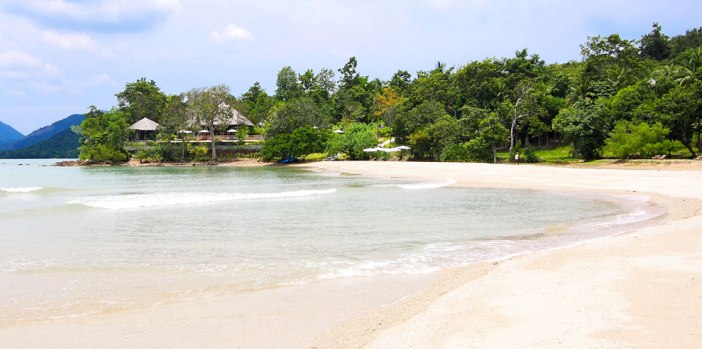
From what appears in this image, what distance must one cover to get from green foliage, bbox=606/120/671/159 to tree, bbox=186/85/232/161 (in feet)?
180

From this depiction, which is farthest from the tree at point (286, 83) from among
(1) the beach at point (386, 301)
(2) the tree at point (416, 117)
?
(1) the beach at point (386, 301)

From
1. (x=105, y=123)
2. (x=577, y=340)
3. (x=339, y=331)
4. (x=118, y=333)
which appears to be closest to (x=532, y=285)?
(x=577, y=340)

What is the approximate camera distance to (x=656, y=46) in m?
84.8

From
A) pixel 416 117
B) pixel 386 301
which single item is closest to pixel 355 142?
pixel 416 117

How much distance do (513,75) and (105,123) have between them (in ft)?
214

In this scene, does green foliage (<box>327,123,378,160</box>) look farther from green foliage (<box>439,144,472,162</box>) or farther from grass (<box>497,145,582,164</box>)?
grass (<box>497,145,582,164</box>)

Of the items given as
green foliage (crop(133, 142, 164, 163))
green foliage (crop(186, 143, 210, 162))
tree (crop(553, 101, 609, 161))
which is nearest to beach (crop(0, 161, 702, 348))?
tree (crop(553, 101, 609, 161))

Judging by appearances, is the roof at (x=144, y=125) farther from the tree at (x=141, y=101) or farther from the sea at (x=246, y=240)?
the sea at (x=246, y=240)

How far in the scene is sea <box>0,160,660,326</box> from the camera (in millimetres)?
8852

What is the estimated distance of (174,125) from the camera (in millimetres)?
77250

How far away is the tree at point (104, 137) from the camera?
8100 centimetres

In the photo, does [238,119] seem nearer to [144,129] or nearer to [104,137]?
[144,129]

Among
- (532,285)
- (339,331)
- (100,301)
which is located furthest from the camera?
(100,301)

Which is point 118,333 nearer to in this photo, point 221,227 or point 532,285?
Result: point 532,285
